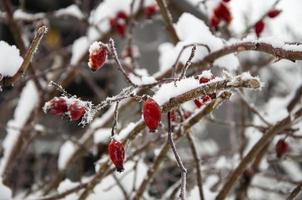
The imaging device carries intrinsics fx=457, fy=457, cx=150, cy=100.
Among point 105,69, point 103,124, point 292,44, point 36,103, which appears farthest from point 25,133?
point 105,69

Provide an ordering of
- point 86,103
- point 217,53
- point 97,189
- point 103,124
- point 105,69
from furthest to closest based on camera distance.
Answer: point 105,69 < point 103,124 < point 97,189 < point 217,53 < point 86,103

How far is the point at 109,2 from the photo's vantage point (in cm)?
284

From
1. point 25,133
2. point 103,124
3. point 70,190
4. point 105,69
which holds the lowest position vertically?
point 70,190

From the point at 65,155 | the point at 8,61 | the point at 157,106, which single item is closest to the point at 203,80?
the point at 157,106

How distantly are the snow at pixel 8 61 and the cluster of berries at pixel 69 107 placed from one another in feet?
0.44

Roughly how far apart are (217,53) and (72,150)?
1321 mm

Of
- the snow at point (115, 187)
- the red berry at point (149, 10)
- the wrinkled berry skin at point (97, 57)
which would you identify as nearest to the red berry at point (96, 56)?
the wrinkled berry skin at point (97, 57)

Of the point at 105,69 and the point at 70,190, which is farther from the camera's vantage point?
the point at 105,69

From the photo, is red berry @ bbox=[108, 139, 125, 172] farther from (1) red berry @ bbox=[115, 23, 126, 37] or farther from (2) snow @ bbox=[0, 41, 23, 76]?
(1) red berry @ bbox=[115, 23, 126, 37]

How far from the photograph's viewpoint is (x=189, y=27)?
5.90ft

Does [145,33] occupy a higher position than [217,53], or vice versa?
[145,33]

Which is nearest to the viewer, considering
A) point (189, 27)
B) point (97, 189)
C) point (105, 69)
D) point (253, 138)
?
point (189, 27)

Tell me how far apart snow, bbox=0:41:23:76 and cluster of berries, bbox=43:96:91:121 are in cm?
14

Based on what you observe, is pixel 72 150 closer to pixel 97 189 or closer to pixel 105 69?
pixel 97 189
